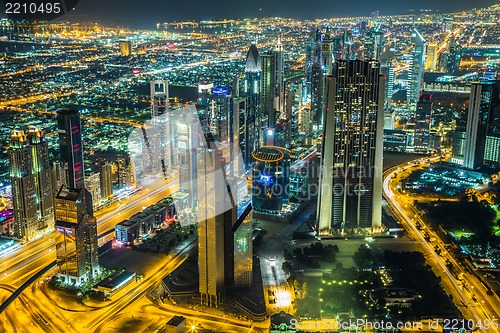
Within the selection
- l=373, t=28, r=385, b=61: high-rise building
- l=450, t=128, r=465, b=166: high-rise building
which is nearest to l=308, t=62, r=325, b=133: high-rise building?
l=373, t=28, r=385, b=61: high-rise building

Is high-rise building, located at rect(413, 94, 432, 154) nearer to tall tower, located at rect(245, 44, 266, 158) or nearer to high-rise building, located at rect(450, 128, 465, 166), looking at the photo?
high-rise building, located at rect(450, 128, 465, 166)

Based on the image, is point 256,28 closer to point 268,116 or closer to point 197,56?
point 197,56

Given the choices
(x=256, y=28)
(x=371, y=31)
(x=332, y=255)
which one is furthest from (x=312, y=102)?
(x=332, y=255)

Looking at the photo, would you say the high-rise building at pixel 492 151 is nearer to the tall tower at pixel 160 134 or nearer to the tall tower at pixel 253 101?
the tall tower at pixel 253 101

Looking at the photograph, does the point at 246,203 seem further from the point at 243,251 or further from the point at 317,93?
the point at 317,93

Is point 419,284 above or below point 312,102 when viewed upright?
below
